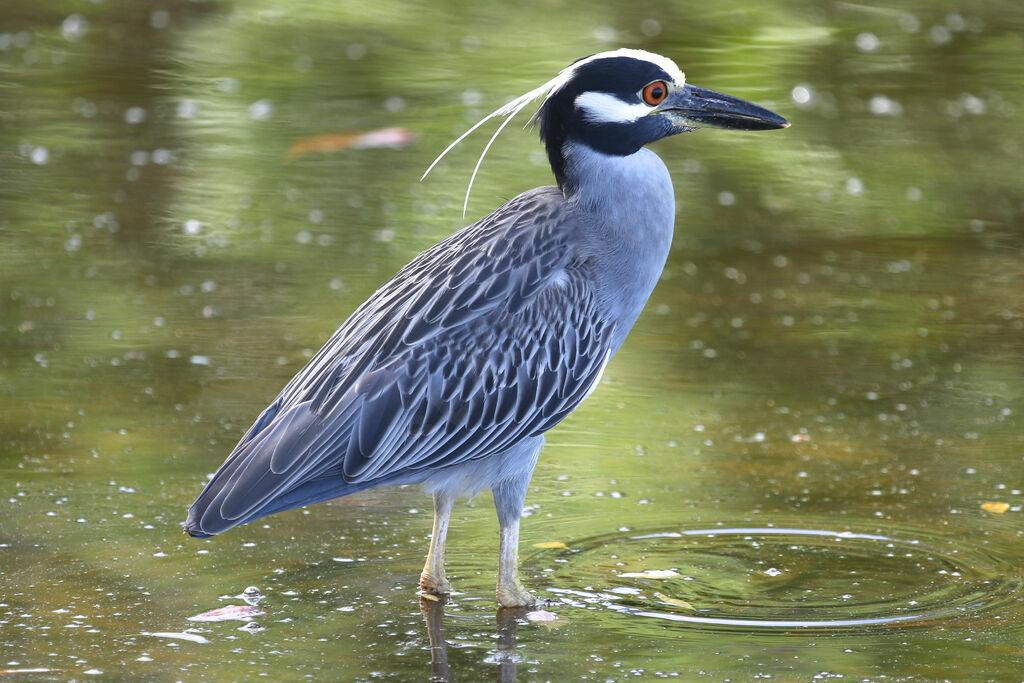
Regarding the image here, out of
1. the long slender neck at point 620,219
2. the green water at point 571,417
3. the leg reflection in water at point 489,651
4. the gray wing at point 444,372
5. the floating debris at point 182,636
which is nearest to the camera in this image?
the leg reflection in water at point 489,651

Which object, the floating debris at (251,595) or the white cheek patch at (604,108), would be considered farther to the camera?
the white cheek patch at (604,108)

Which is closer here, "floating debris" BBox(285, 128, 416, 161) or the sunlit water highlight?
the sunlit water highlight

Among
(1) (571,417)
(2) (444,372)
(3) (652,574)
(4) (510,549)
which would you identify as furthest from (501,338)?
(1) (571,417)

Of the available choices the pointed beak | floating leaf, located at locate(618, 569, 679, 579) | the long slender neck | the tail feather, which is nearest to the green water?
floating leaf, located at locate(618, 569, 679, 579)

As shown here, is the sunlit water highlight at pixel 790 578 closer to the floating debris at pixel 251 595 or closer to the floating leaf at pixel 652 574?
the floating leaf at pixel 652 574

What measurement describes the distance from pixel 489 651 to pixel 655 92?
2.15m

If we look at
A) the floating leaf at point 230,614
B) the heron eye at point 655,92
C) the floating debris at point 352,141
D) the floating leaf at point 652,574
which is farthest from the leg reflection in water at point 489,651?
the floating debris at point 352,141

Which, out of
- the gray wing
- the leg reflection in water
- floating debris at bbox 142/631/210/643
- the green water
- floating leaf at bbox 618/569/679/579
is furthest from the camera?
Answer: floating leaf at bbox 618/569/679/579

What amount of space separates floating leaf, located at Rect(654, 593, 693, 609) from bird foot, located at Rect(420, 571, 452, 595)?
2.27 ft

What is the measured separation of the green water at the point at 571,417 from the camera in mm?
4891

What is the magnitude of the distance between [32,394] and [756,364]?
3.36 meters

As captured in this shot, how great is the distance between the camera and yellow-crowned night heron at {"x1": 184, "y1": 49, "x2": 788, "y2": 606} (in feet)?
16.6

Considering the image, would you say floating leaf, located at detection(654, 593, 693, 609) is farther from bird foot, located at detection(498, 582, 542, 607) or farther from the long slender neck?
the long slender neck

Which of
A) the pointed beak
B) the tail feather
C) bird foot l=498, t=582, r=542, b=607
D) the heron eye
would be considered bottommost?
bird foot l=498, t=582, r=542, b=607
